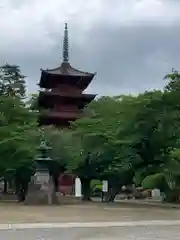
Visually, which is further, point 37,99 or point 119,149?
point 37,99

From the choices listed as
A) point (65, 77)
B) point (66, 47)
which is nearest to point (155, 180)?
point (65, 77)

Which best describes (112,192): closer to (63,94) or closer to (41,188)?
(41,188)

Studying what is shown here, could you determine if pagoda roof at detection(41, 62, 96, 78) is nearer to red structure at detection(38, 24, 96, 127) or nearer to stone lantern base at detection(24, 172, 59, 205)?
red structure at detection(38, 24, 96, 127)

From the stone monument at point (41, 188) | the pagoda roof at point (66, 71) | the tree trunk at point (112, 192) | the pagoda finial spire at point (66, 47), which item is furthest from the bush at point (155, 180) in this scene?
the pagoda finial spire at point (66, 47)

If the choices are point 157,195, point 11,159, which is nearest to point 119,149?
point 11,159

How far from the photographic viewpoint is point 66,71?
55.8 m

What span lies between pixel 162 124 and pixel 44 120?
87.7 feet

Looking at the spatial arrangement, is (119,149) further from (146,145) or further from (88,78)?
(88,78)

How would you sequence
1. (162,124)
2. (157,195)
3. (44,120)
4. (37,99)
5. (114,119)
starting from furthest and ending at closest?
(37,99), (44,120), (157,195), (114,119), (162,124)

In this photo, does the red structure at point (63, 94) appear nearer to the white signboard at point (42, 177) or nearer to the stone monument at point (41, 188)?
the stone monument at point (41, 188)

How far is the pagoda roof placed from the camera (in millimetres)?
54478

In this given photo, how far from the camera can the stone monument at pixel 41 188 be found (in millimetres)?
29547

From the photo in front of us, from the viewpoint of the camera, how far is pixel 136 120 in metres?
29.0

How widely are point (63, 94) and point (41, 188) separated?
25776mm
